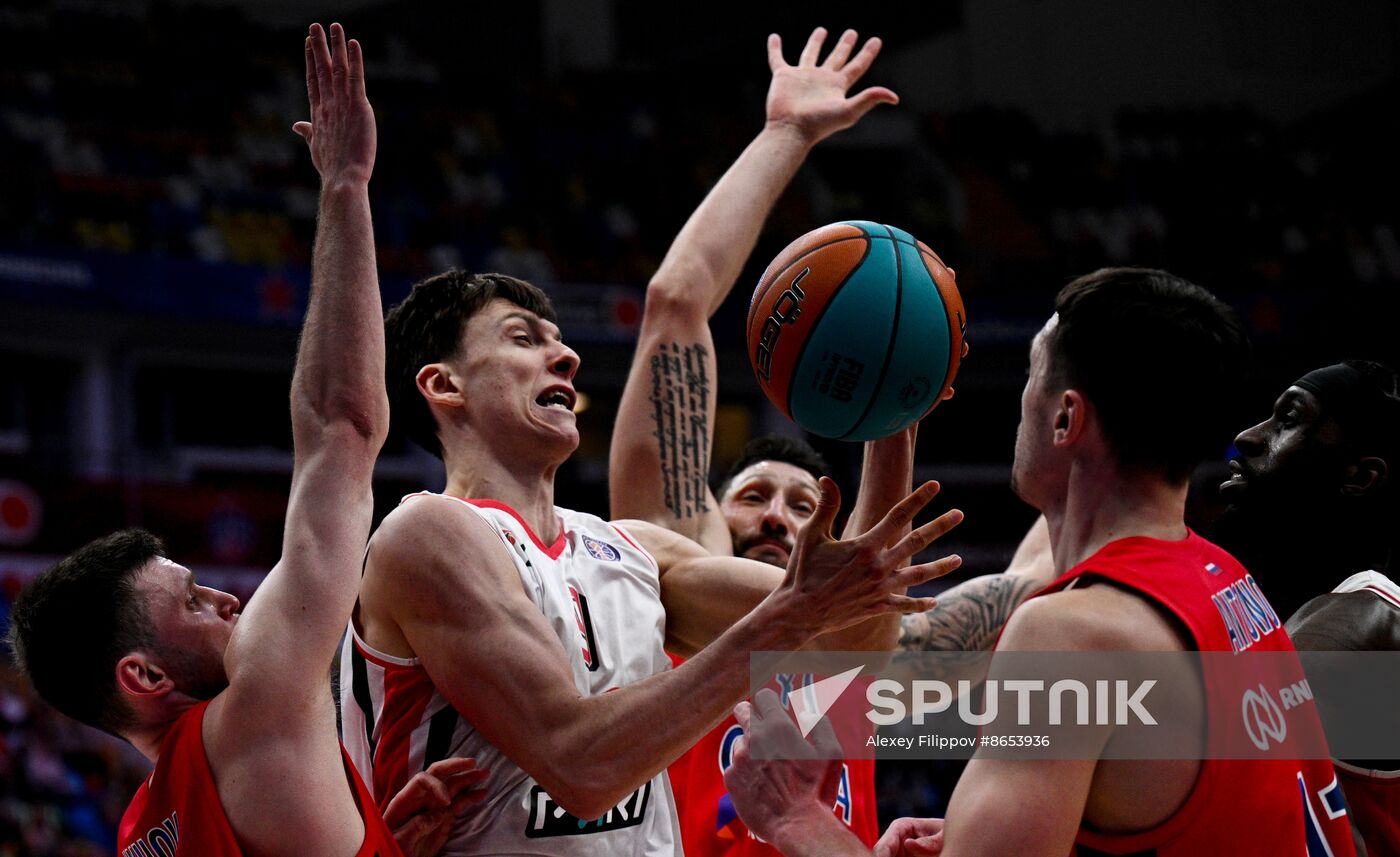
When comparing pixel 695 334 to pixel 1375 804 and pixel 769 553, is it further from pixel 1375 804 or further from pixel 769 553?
pixel 1375 804

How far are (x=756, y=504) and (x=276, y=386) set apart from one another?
579 inches

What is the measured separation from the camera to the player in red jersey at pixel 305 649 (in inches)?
113

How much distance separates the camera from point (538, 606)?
3.26 m

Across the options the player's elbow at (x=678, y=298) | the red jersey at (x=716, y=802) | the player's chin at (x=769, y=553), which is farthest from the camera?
the player's chin at (x=769, y=553)

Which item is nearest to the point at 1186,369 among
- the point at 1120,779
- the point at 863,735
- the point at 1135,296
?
the point at 1135,296

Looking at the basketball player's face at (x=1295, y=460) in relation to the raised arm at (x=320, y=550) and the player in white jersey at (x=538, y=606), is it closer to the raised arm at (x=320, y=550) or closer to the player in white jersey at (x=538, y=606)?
the player in white jersey at (x=538, y=606)

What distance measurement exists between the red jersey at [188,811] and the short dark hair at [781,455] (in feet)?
8.27

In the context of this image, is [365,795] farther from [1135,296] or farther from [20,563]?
[20,563]

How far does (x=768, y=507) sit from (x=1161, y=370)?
2.52 m

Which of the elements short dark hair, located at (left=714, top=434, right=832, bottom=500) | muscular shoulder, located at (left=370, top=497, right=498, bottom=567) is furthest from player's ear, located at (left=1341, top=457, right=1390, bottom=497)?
muscular shoulder, located at (left=370, top=497, right=498, bottom=567)

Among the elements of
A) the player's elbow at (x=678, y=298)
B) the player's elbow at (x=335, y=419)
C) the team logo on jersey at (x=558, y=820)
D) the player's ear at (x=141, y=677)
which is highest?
the player's elbow at (x=678, y=298)

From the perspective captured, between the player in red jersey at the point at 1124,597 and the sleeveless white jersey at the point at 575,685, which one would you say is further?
the sleeveless white jersey at the point at 575,685

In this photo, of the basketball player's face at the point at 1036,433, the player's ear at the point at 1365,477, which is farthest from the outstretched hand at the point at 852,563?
the player's ear at the point at 1365,477

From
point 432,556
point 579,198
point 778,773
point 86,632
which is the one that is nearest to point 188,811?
point 86,632
